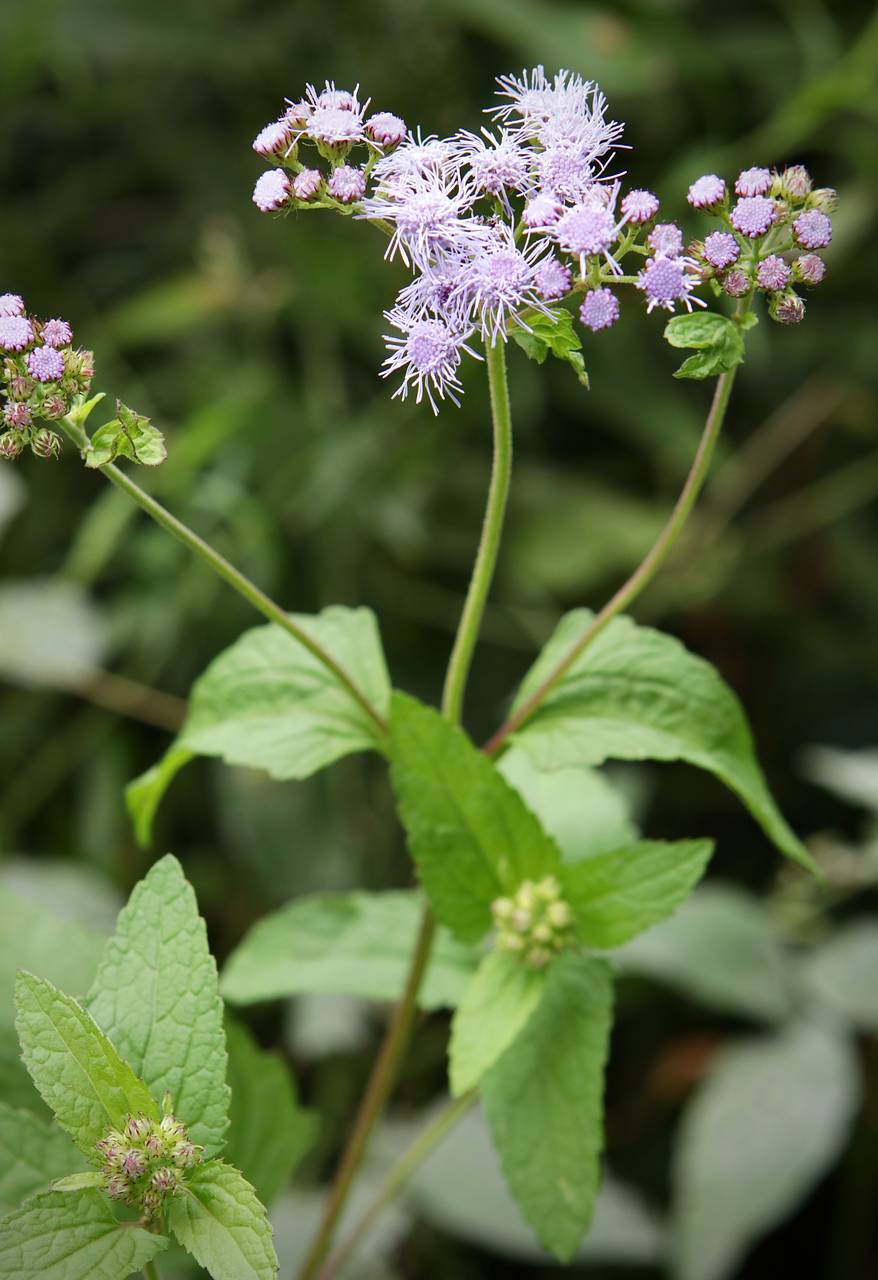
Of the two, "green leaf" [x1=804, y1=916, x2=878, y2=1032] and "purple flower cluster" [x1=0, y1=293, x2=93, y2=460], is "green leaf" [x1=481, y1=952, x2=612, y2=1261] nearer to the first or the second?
"purple flower cluster" [x1=0, y1=293, x2=93, y2=460]

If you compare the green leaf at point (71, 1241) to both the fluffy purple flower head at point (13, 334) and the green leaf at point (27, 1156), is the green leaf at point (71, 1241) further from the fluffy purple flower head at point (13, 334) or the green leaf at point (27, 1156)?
the fluffy purple flower head at point (13, 334)

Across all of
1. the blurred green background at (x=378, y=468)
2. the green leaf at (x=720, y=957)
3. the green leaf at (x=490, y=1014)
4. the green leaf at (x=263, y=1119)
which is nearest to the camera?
the green leaf at (x=490, y=1014)

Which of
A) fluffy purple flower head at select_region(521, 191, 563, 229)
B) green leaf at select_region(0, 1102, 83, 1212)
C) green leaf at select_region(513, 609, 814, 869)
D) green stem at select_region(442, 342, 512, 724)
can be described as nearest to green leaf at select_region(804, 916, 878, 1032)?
green leaf at select_region(513, 609, 814, 869)

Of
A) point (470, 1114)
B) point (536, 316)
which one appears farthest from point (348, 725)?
point (470, 1114)

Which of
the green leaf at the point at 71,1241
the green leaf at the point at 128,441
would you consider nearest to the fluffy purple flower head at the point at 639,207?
the green leaf at the point at 128,441

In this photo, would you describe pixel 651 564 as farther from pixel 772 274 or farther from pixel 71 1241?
pixel 71 1241
